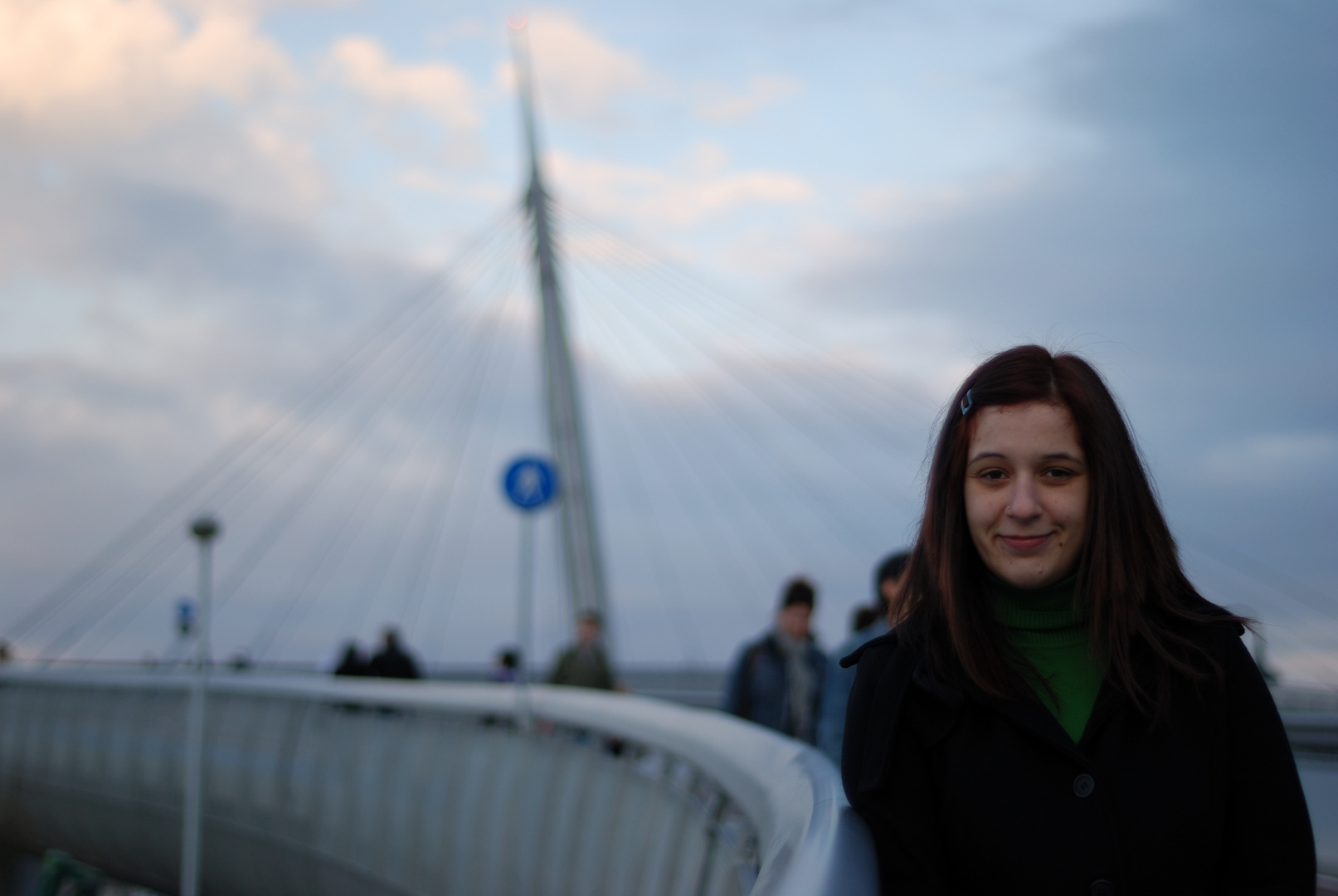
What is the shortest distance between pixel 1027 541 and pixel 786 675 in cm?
510

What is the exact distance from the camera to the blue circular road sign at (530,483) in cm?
1036

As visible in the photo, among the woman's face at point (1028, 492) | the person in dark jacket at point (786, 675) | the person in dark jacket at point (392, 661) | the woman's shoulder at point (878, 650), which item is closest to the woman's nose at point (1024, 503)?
the woman's face at point (1028, 492)

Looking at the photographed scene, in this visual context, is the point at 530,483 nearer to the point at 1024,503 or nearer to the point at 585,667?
the point at 585,667

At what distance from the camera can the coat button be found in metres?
1.74

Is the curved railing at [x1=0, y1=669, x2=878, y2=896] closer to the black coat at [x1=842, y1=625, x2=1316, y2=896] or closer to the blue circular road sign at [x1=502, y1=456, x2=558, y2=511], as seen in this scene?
the black coat at [x1=842, y1=625, x2=1316, y2=896]

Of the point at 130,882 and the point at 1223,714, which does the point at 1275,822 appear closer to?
the point at 1223,714

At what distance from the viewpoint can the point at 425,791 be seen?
753 cm

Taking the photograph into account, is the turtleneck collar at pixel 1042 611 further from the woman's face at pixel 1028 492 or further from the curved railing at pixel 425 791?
the curved railing at pixel 425 791

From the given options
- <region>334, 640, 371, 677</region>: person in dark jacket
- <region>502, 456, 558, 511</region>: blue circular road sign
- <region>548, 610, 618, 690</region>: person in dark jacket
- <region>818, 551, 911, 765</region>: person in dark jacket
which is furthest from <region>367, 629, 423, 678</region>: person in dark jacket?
<region>818, 551, 911, 765</region>: person in dark jacket

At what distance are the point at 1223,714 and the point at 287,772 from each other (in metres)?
8.34

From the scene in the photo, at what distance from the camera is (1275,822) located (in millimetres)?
1771

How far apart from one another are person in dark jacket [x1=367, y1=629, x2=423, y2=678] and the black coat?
12725mm

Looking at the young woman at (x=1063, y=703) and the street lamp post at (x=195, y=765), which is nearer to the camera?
the young woman at (x=1063, y=703)

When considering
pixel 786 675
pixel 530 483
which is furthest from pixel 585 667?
pixel 786 675
